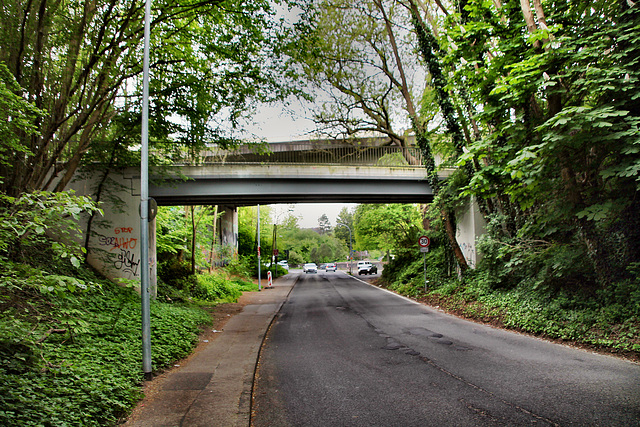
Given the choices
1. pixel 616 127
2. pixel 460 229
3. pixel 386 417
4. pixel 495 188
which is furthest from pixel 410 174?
pixel 386 417

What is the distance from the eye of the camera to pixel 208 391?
16.8 ft

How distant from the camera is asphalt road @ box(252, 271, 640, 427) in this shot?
157 inches

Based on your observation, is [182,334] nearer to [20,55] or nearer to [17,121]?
[17,121]

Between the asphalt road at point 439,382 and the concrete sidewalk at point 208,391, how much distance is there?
9.9 inches

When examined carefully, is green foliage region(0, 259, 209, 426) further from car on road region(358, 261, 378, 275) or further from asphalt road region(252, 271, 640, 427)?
car on road region(358, 261, 378, 275)

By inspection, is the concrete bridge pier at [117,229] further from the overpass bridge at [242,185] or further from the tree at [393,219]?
the tree at [393,219]

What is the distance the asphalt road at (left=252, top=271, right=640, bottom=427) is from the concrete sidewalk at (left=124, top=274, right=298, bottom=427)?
251 mm

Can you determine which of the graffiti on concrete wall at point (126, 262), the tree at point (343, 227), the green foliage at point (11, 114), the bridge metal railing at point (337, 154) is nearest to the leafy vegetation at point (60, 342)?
the green foliage at point (11, 114)

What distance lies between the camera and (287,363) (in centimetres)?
659

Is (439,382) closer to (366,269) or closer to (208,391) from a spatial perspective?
(208,391)

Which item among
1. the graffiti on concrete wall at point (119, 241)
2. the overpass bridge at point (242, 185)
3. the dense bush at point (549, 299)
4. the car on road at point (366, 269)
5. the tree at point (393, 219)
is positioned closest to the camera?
the dense bush at point (549, 299)

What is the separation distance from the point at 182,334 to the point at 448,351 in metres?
5.76

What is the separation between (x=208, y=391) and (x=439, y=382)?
3317 millimetres

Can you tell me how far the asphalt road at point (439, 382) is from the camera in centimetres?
399
